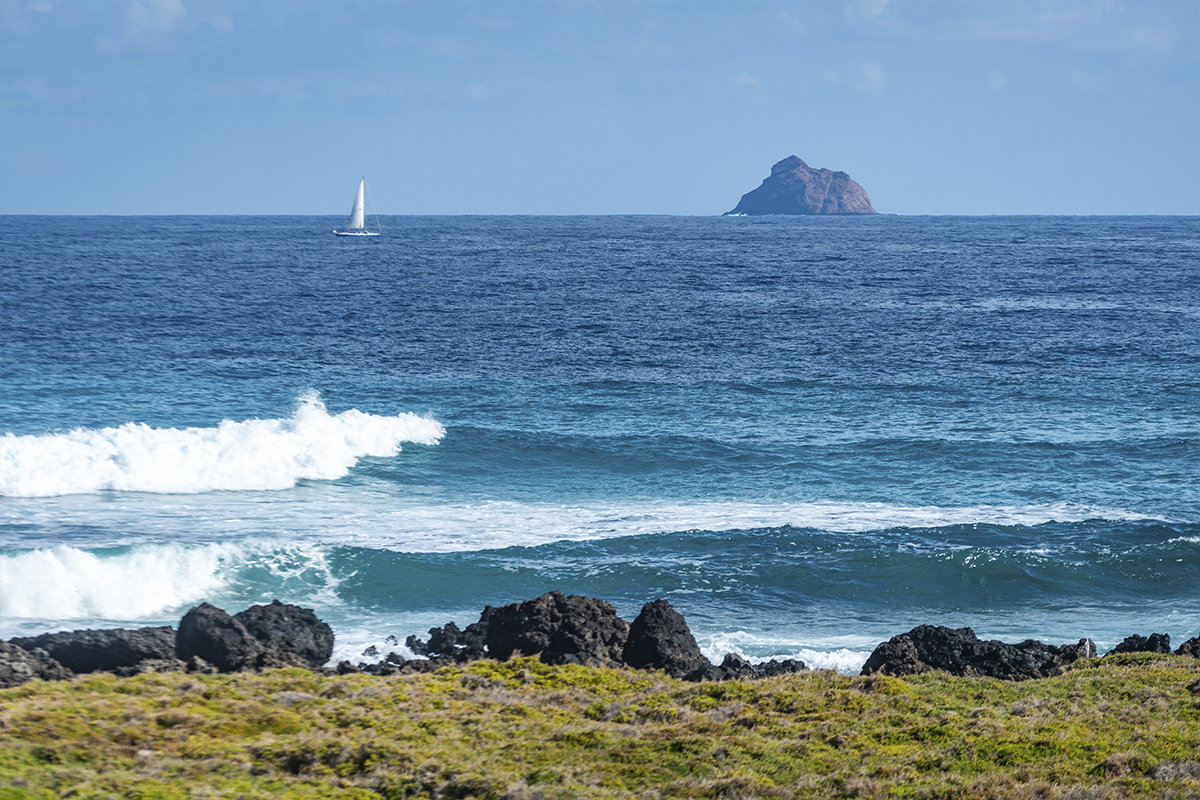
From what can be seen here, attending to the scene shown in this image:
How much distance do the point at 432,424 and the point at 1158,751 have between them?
2600 centimetres

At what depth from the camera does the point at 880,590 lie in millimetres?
20828

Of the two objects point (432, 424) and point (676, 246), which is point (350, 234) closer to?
point (676, 246)

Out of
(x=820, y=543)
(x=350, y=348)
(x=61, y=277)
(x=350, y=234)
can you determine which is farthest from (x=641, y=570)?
(x=350, y=234)

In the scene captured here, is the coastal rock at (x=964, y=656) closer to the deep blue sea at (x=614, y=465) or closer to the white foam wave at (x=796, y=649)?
the white foam wave at (x=796, y=649)

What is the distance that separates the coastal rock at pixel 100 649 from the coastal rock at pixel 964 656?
10847mm

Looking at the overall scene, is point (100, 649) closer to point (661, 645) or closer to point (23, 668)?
point (23, 668)

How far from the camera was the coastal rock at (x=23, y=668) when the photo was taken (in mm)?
12195

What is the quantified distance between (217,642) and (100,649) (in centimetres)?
Answer: 159

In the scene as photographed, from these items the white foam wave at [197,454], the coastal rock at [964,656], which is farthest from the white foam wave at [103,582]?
the coastal rock at [964,656]

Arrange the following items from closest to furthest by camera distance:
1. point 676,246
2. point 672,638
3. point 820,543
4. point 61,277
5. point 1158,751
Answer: point 1158,751
point 672,638
point 820,543
point 61,277
point 676,246

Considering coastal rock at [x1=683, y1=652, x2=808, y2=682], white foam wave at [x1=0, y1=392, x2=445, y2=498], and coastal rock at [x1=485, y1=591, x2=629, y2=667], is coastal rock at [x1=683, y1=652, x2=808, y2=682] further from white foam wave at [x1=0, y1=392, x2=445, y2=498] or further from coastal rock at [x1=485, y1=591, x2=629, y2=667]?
white foam wave at [x1=0, y1=392, x2=445, y2=498]

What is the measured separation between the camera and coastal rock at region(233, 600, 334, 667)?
1473 centimetres

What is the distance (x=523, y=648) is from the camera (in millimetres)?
14633

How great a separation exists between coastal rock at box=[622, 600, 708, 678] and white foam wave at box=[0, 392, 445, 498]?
16.1 metres
